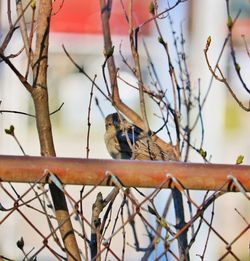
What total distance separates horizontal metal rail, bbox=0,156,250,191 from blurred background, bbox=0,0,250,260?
11.5 ft

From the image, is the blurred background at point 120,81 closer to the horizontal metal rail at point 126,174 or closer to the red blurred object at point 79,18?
the red blurred object at point 79,18

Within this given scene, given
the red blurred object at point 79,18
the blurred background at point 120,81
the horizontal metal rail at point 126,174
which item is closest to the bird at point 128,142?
the horizontal metal rail at point 126,174

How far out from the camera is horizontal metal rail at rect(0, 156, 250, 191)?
145 centimetres

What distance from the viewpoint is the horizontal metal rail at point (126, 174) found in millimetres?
1447

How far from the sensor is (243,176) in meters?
1.47

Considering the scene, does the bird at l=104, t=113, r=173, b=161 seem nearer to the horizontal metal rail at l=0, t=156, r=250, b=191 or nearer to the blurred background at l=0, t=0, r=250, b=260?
the horizontal metal rail at l=0, t=156, r=250, b=191

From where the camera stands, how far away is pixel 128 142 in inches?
95.9

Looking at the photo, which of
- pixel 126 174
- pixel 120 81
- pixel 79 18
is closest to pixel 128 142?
pixel 126 174

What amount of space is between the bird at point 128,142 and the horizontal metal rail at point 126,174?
2.61 feet

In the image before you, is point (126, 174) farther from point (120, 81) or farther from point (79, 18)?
point (79, 18)

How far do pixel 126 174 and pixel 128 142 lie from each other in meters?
0.98

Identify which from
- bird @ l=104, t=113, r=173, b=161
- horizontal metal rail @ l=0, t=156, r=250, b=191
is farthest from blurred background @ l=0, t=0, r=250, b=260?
horizontal metal rail @ l=0, t=156, r=250, b=191

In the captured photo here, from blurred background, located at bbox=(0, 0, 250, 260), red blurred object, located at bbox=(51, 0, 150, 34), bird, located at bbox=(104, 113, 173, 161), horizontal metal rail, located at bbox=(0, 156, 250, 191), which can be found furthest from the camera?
red blurred object, located at bbox=(51, 0, 150, 34)

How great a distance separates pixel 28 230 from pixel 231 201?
1486mm
